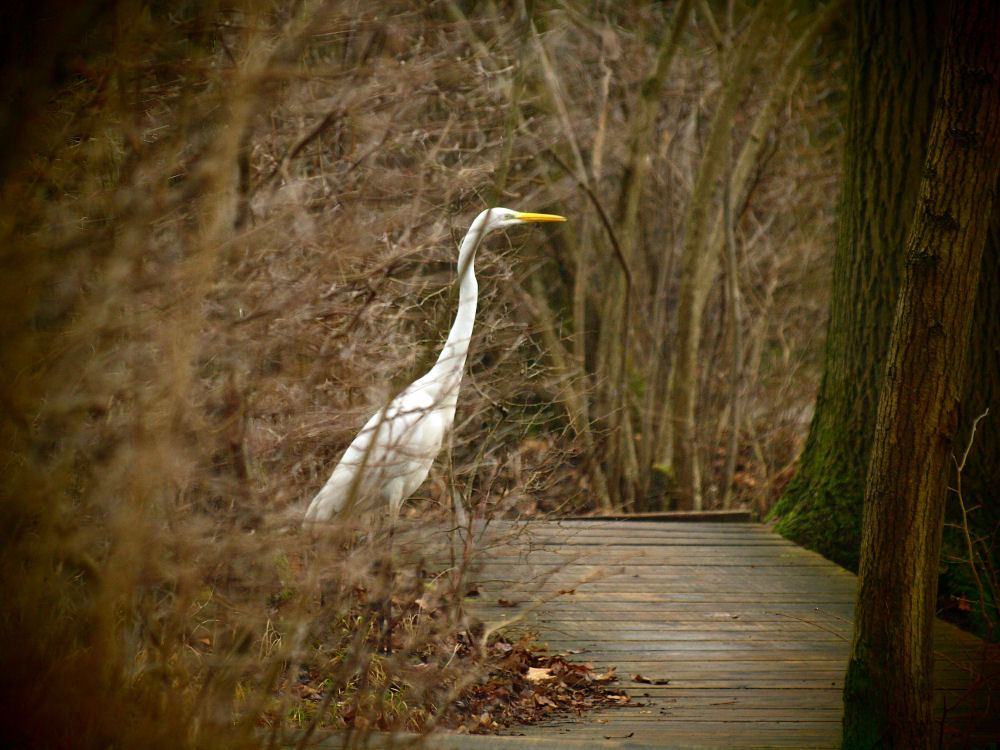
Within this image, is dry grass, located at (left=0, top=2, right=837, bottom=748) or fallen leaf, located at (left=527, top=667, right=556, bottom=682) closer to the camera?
dry grass, located at (left=0, top=2, right=837, bottom=748)

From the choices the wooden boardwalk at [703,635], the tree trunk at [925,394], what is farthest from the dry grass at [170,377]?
the tree trunk at [925,394]

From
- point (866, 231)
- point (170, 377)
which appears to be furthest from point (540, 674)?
point (866, 231)

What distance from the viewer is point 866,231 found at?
5414 millimetres

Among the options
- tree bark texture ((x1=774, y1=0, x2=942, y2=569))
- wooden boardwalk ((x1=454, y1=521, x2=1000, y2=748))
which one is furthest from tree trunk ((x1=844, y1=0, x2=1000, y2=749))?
tree bark texture ((x1=774, y1=0, x2=942, y2=569))

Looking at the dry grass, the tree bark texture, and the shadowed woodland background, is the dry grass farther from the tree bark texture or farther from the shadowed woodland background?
the tree bark texture

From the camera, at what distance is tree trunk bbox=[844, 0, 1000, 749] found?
2.75m

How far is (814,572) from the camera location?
530 centimetres

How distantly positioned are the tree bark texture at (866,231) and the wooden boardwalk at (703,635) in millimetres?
447

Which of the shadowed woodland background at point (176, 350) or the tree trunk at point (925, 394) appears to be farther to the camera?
the tree trunk at point (925, 394)

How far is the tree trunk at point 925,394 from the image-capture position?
2746mm

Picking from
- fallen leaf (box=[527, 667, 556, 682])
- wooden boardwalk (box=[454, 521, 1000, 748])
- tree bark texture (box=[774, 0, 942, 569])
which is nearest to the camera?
wooden boardwalk (box=[454, 521, 1000, 748])

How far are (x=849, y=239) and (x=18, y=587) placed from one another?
4.76 m

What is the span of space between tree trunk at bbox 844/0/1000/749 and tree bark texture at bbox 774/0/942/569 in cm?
253

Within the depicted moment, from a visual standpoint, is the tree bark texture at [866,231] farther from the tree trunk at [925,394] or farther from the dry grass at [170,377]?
the dry grass at [170,377]
